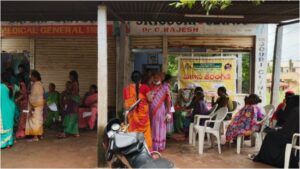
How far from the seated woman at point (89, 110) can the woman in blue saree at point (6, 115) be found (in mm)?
2235

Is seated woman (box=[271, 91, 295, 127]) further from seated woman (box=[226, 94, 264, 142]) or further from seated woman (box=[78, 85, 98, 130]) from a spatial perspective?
seated woman (box=[78, 85, 98, 130])

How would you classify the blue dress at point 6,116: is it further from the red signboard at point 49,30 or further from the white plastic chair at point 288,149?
the white plastic chair at point 288,149

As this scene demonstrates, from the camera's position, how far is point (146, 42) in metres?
10.3

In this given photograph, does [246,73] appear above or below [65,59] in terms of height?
below

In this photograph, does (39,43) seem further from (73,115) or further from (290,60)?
(290,60)

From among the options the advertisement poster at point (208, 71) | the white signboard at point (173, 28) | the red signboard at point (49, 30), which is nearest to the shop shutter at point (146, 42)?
the white signboard at point (173, 28)

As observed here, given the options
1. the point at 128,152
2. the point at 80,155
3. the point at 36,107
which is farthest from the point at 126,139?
the point at 36,107

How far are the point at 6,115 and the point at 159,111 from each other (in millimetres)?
2862

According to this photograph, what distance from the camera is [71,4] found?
6.70 metres

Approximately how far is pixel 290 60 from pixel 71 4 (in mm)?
14026

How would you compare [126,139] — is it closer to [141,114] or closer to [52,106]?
[141,114]

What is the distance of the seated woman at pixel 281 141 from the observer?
5953mm

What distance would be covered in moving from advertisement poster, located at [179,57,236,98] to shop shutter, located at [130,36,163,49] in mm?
730

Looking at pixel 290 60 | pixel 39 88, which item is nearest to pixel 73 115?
pixel 39 88
